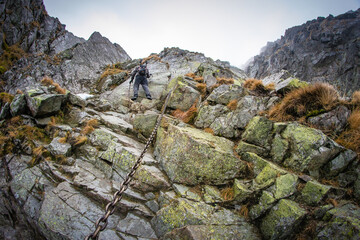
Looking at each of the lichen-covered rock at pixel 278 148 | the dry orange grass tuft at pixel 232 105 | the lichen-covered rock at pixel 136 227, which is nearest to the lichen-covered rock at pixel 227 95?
the dry orange grass tuft at pixel 232 105

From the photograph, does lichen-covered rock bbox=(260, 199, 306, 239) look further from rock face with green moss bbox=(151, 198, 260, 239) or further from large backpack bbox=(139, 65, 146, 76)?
large backpack bbox=(139, 65, 146, 76)

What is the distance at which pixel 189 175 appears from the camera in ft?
17.4

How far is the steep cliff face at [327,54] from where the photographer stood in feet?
151

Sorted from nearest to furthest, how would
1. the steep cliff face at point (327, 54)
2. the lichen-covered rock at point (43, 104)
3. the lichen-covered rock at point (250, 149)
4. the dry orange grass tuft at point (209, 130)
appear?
the lichen-covered rock at point (250, 149), the dry orange grass tuft at point (209, 130), the lichen-covered rock at point (43, 104), the steep cliff face at point (327, 54)

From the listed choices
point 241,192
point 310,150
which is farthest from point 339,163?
point 241,192

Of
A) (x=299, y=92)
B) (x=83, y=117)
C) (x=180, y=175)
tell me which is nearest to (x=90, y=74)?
(x=83, y=117)

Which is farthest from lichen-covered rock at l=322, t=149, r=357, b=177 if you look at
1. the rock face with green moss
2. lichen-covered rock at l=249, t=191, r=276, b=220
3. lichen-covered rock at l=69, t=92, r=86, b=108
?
lichen-covered rock at l=69, t=92, r=86, b=108

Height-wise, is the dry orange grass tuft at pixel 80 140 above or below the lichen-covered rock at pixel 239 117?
below

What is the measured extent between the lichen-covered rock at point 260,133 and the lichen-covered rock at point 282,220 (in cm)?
218

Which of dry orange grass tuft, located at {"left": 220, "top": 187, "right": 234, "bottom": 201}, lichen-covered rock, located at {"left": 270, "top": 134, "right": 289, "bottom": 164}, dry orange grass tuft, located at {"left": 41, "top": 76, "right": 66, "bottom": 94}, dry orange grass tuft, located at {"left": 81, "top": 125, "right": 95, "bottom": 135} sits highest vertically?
lichen-covered rock, located at {"left": 270, "top": 134, "right": 289, "bottom": 164}

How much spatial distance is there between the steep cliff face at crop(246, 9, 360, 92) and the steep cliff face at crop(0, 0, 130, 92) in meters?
58.3

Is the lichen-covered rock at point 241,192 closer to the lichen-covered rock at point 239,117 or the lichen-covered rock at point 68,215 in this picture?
the lichen-covered rock at point 239,117

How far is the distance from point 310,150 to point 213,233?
4.13m

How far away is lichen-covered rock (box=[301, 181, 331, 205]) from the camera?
3.93 meters
